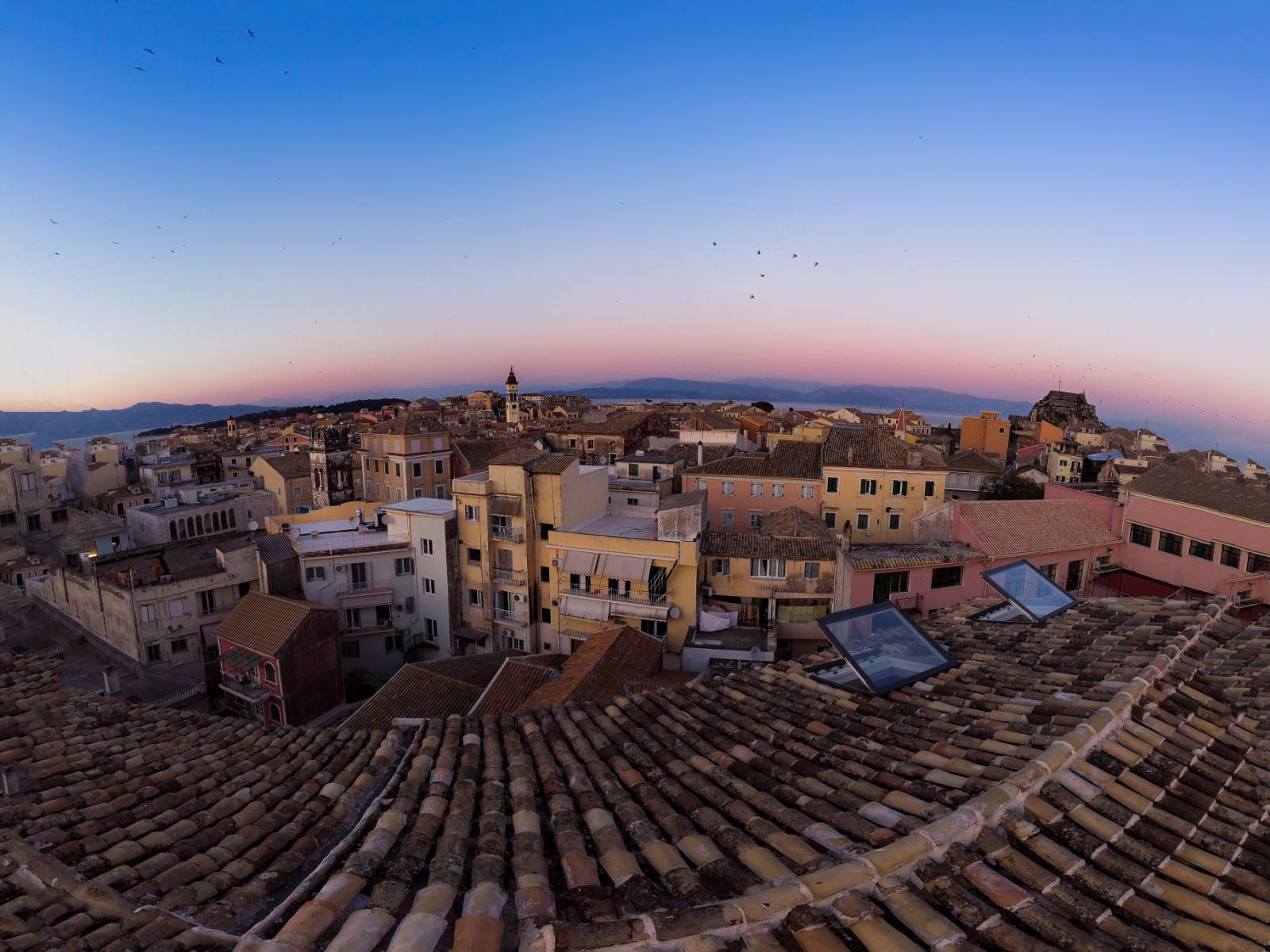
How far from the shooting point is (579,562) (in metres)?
23.8

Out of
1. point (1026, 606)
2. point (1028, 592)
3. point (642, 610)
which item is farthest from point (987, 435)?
point (1026, 606)

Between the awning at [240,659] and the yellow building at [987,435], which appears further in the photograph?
the yellow building at [987,435]

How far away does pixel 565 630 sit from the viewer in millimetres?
25172

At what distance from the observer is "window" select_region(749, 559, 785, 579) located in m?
23.4

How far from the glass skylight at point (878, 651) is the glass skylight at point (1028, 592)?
2.31 meters

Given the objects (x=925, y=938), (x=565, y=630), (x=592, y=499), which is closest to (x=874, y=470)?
(x=592, y=499)

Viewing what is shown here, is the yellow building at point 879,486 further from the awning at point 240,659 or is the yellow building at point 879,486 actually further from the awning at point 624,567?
the awning at point 240,659

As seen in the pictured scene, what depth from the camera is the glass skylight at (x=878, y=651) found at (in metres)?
6.59

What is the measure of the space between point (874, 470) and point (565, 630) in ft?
52.5

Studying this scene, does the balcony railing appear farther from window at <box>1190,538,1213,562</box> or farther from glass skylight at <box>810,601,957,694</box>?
window at <box>1190,538,1213,562</box>

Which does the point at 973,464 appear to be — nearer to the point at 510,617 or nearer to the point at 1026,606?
the point at 510,617

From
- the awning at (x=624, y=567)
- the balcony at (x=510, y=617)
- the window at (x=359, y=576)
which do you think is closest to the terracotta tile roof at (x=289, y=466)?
the window at (x=359, y=576)

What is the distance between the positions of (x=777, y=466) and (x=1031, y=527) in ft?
38.1

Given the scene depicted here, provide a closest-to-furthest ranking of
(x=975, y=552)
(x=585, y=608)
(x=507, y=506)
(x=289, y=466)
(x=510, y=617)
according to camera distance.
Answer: (x=975, y=552) < (x=585, y=608) < (x=507, y=506) < (x=510, y=617) < (x=289, y=466)
